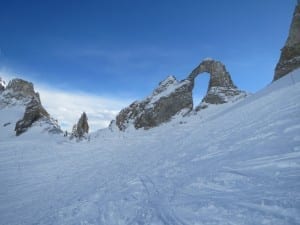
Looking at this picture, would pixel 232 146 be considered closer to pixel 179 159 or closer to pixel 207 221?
pixel 179 159

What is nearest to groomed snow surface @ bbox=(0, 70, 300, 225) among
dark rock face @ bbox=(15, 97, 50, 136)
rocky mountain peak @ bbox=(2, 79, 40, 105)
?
dark rock face @ bbox=(15, 97, 50, 136)

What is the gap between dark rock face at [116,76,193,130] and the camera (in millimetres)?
37719

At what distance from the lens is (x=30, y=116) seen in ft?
141

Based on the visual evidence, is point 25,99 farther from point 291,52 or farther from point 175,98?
point 291,52

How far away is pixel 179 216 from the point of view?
524cm

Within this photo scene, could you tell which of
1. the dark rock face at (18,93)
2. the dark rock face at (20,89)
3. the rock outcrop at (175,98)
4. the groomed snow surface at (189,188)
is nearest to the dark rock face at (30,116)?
the rock outcrop at (175,98)

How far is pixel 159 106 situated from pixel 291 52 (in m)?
17.0

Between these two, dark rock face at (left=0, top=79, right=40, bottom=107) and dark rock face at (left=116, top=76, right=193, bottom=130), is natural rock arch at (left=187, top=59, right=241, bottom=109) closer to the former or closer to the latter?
dark rock face at (left=116, top=76, right=193, bottom=130)

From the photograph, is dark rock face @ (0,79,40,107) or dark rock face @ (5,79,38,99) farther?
dark rock face @ (5,79,38,99)

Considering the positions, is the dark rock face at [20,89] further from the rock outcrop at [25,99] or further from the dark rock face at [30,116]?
the dark rock face at [30,116]

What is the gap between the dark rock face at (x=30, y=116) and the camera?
4178cm

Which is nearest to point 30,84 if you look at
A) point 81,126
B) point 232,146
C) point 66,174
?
point 81,126

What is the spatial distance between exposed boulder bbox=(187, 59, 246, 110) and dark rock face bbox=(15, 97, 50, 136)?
23461 mm

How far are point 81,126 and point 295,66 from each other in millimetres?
29646
